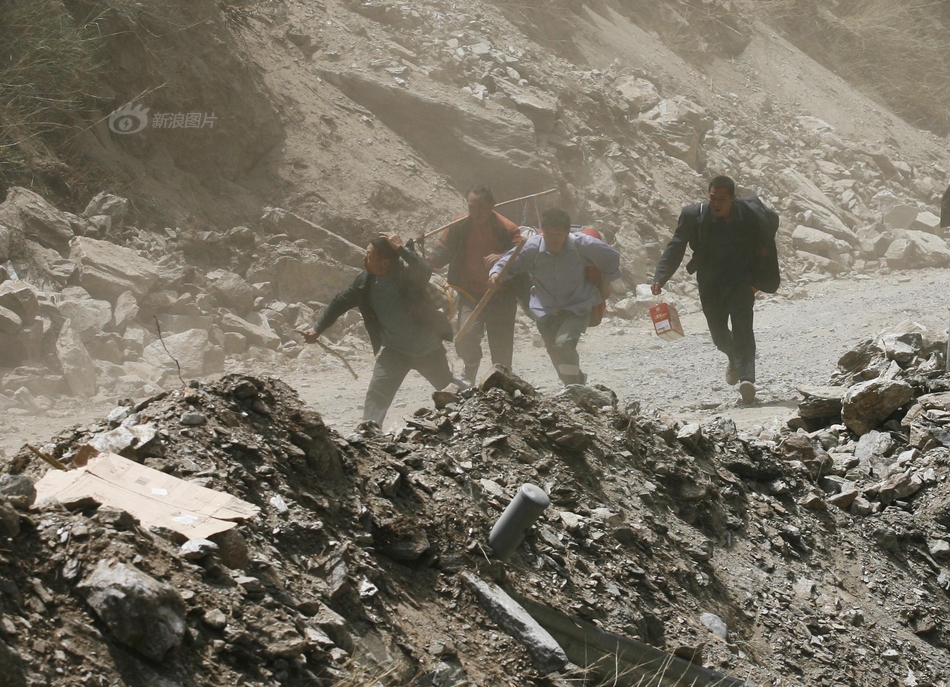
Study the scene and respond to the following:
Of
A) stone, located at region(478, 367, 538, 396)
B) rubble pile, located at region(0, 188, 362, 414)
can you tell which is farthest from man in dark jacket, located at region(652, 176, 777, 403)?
rubble pile, located at region(0, 188, 362, 414)

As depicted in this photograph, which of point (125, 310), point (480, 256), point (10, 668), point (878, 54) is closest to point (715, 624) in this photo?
point (10, 668)

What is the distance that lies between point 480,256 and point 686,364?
3013 millimetres

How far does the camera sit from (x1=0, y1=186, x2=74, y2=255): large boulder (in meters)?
9.33

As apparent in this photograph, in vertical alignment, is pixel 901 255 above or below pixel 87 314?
above

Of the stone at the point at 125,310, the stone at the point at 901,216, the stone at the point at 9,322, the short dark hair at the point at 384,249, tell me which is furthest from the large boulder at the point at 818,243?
the stone at the point at 9,322

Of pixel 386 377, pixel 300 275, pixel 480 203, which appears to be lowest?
pixel 300 275

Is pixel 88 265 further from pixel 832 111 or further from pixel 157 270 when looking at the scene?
pixel 832 111

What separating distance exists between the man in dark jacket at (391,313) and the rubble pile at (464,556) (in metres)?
1.51

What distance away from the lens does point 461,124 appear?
536 inches

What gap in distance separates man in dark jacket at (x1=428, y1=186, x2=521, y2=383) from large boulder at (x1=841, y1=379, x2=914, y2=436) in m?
2.49

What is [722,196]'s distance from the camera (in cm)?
716

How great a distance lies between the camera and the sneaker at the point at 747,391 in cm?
731

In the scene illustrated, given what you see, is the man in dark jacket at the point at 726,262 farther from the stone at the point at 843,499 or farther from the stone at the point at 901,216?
the stone at the point at 901,216

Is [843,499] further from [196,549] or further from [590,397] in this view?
[196,549]
